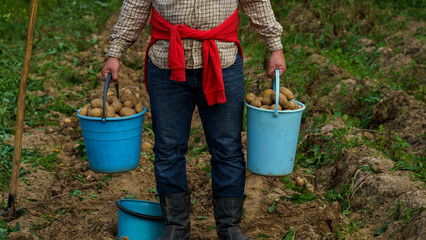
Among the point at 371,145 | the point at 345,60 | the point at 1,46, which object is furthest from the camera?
the point at 1,46

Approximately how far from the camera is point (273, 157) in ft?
10.2

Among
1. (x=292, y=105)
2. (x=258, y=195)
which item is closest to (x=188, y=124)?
(x=292, y=105)

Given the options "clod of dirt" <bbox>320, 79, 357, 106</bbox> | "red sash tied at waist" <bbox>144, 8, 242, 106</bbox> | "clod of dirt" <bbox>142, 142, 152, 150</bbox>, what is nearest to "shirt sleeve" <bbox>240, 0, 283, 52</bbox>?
"red sash tied at waist" <bbox>144, 8, 242, 106</bbox>

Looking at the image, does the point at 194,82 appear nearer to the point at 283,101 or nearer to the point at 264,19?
the point at 264,19

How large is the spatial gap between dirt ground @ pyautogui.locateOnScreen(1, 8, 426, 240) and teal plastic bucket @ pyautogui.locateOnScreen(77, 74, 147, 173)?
0.32m

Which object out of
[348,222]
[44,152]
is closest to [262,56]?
[44,152]

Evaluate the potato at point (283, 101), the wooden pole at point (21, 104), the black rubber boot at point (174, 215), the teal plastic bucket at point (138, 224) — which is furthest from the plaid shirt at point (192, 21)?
the teal plastic bucket at point (138, 224)

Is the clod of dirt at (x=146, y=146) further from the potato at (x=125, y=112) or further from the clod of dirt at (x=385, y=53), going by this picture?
the clod of dirt at (x=385, y=53)

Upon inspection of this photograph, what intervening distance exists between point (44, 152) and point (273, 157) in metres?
2.23

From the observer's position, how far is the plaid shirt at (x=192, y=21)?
2588 mm

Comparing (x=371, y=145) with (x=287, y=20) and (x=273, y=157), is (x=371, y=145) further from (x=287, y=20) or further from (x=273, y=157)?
(x=287, y=20)

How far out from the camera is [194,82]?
2676 mm

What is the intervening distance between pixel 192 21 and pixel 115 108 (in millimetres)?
924

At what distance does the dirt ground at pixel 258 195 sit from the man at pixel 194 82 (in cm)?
38
